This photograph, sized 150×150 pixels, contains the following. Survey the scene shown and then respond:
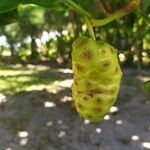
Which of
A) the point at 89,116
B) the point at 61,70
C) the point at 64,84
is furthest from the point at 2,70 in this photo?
the point at 89,116

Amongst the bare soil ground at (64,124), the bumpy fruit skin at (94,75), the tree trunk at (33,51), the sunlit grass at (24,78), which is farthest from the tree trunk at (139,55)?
the bumpy fruit skin at (94,75)

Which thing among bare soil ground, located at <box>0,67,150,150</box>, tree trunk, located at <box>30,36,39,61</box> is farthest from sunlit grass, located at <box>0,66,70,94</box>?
tree trunk, located at <box>30,36,39,61</box>

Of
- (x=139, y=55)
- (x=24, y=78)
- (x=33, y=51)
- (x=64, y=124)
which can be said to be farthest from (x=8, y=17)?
(x=33, y=51)

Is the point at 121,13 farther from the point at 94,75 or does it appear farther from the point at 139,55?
the point at 139,55

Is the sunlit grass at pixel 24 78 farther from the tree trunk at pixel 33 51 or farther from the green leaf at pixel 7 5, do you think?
the green leaf at pixel 7 5

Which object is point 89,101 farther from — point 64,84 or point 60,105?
point 64,84
